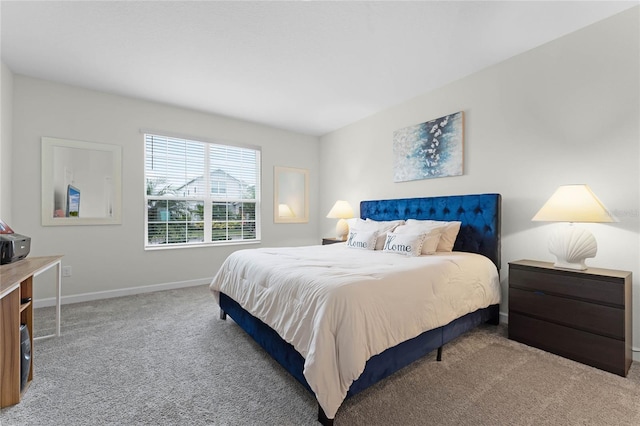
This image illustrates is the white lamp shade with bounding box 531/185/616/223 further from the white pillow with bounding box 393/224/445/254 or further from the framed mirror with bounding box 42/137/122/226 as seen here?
the framed mirror with bounding box 42/137/122/226

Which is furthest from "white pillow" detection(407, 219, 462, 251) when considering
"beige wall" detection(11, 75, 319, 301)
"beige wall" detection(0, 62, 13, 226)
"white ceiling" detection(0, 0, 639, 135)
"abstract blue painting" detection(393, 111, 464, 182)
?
"beige wall" detection(0, 62, 13, 226)

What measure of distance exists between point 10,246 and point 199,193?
7.95ft

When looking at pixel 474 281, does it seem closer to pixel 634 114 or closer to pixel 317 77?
pixel 634 114

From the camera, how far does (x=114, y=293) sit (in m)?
3.49

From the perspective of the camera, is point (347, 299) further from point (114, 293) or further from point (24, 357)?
point (114, 293)

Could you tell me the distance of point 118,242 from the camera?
3.56 m

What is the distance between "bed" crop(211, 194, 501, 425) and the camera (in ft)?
4.53

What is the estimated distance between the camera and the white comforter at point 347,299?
1.37 metres

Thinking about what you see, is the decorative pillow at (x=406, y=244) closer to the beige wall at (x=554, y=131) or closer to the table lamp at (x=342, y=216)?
the beige wall at (x=554, y=131)

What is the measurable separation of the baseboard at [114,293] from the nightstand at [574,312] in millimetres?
3921

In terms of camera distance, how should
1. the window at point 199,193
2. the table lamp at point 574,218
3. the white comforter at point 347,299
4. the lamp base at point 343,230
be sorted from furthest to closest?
the lamp base at point 343,230 → the window at point 199,193 → the table lamp at point 574,218 → the white comforter at point 347,299

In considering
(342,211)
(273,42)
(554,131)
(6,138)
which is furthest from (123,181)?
(554,131)

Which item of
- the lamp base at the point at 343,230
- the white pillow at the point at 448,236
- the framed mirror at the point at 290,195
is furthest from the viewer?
the framed mirror at the point at 290,195

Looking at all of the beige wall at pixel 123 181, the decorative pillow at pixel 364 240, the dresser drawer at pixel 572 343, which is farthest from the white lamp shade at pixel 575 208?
the beige wall at pixel 123 181
